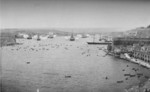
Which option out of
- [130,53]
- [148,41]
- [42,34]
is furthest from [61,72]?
[42,34]

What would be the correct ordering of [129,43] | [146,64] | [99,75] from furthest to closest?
1. [129,43]
2. [146,64]
3. [99,75]

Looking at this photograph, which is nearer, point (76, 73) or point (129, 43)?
point (76, 73)

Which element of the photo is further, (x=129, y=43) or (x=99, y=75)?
(x=129, y=43)

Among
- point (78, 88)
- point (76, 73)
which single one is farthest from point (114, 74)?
point (78, 88)

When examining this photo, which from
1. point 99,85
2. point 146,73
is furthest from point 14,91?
point 146,73

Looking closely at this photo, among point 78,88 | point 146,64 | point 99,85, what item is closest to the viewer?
point 78,88

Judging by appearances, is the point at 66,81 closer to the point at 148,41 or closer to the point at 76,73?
the point at 76,73

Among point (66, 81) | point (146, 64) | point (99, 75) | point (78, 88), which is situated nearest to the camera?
point (78, 88)

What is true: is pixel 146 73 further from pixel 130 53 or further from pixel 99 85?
pixel 130 53

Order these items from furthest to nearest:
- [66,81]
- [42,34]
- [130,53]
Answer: [42,34]
[130,53]
[66,81]
